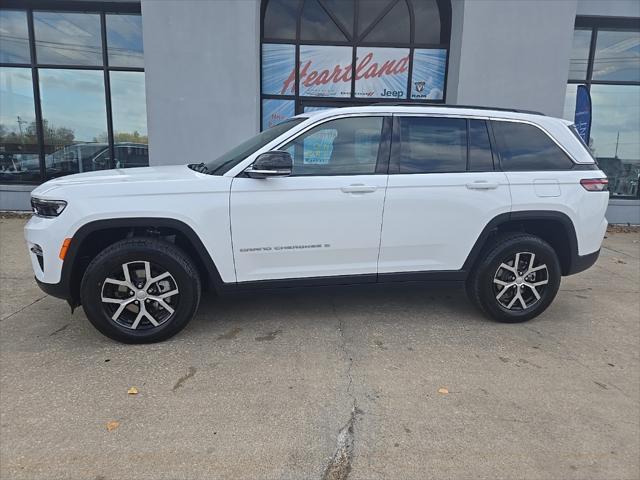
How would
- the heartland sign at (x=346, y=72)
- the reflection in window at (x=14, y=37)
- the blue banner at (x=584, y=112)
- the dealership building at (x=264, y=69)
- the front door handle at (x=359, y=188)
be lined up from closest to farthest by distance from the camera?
the front door handle at (x=359, y=188)
the blue banner at (x=584, y=112)
the dealership building at (x=264, y=69)
the heartland sign at (x=346, y=72)
the reflection in window at (x=14, y=37)

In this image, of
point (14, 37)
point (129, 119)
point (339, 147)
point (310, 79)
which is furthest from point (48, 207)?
point (14, 37)

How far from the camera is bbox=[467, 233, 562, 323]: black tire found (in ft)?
12.9

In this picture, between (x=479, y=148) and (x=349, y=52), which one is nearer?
(x=479, y=148)

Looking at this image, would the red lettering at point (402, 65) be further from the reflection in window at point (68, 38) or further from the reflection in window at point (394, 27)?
the reflection in window at point (68, 38)

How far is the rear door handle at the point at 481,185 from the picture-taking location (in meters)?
3.81

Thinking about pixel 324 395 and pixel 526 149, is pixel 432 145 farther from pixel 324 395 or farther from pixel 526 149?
pixel 324 395

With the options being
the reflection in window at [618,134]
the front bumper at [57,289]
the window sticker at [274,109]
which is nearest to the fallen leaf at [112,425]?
the front bumper at [57,289]

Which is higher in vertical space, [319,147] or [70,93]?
[70,93]

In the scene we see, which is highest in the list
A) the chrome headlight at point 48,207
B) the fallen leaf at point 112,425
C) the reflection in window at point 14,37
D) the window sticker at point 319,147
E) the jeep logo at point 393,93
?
the reflection in window at point 14,37

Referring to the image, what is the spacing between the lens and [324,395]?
9.41 ft

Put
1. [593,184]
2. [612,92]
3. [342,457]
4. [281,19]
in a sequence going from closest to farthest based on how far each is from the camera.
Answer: [342,457]
[593,184]
[281,19]
[612,92]

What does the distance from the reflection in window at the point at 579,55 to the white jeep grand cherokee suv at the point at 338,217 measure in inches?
269

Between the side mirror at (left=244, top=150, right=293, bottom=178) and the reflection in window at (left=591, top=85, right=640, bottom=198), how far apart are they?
9181 mm

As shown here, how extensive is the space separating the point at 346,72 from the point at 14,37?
6.86m
